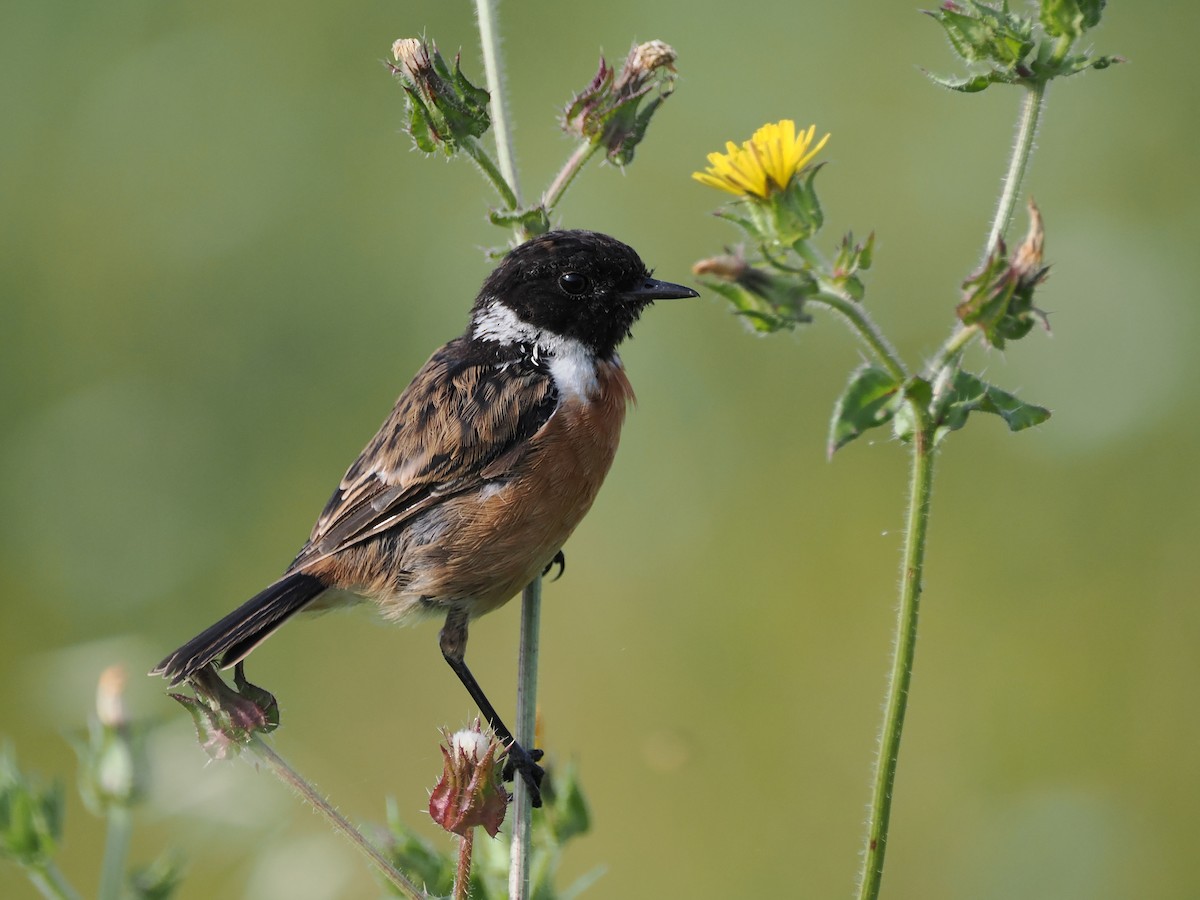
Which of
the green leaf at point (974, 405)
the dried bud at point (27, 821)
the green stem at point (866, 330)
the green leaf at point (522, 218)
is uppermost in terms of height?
the green leaf at point (522, 218)

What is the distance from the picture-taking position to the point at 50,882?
295 cm

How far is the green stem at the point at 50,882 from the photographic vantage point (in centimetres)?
290

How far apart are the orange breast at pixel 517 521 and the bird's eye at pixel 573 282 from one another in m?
0.33

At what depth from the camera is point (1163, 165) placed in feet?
19.2

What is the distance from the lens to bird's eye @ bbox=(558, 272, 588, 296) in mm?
4082

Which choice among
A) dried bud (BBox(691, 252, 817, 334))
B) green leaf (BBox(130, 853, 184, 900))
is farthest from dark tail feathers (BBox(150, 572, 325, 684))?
dried bud (BBox(691, 252, 817, 334))

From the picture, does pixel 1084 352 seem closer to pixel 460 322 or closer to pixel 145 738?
pixel 460 322

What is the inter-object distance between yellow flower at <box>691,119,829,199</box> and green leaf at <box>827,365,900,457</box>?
45cm

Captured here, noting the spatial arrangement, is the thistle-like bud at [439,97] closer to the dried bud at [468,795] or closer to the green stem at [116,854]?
the dried bud at [468,795]

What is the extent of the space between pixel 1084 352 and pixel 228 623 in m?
3.78

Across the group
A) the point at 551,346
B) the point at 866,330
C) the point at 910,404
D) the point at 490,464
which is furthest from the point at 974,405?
the point at 551,346

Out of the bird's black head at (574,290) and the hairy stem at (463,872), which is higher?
the bird's black head at (574,290)

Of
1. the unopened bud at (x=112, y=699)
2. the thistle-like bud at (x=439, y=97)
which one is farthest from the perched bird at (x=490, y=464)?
the thistle-like bud at (x=439, y=97)

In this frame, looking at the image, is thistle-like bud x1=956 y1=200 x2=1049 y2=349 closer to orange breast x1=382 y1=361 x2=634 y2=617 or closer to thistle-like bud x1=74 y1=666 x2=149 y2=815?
orange breast x1=382 y1=361 x2=634 y2=617
